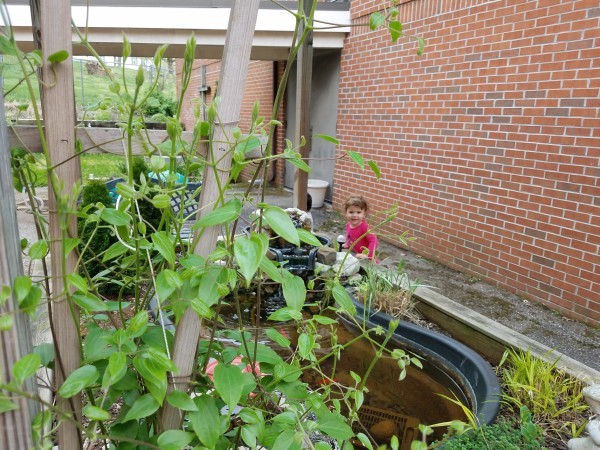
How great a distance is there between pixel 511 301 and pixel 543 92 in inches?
71.1

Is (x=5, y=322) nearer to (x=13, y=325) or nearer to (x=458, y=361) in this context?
(x=13, y=325)

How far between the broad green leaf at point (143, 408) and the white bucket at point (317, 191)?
22.9ft

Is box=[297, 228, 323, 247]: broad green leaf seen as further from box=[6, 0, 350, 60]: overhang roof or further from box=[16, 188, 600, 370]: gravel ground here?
box=[6, 0, 350, 60]: overhang roof

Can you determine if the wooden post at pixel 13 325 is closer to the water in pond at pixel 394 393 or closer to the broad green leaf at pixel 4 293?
the broad green leaf at pixel 4 293

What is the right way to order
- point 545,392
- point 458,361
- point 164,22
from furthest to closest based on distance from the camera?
point 164,22
point 458,361
point 545,392

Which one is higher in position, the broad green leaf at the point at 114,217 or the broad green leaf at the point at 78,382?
the broad green leaf at the point at 114,217

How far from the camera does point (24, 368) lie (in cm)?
69

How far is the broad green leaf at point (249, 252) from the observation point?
0.74m

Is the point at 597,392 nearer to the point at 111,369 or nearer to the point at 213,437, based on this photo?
the point at 213,437

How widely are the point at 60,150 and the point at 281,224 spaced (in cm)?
46

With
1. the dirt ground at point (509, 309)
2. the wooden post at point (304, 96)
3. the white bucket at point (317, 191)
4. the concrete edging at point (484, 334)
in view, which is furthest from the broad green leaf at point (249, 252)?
the white bucket at point (317, 191)

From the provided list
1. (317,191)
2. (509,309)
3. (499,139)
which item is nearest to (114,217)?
(509,309)

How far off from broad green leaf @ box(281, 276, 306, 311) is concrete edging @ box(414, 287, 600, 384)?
2201mm

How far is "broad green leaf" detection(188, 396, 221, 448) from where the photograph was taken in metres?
0.86
